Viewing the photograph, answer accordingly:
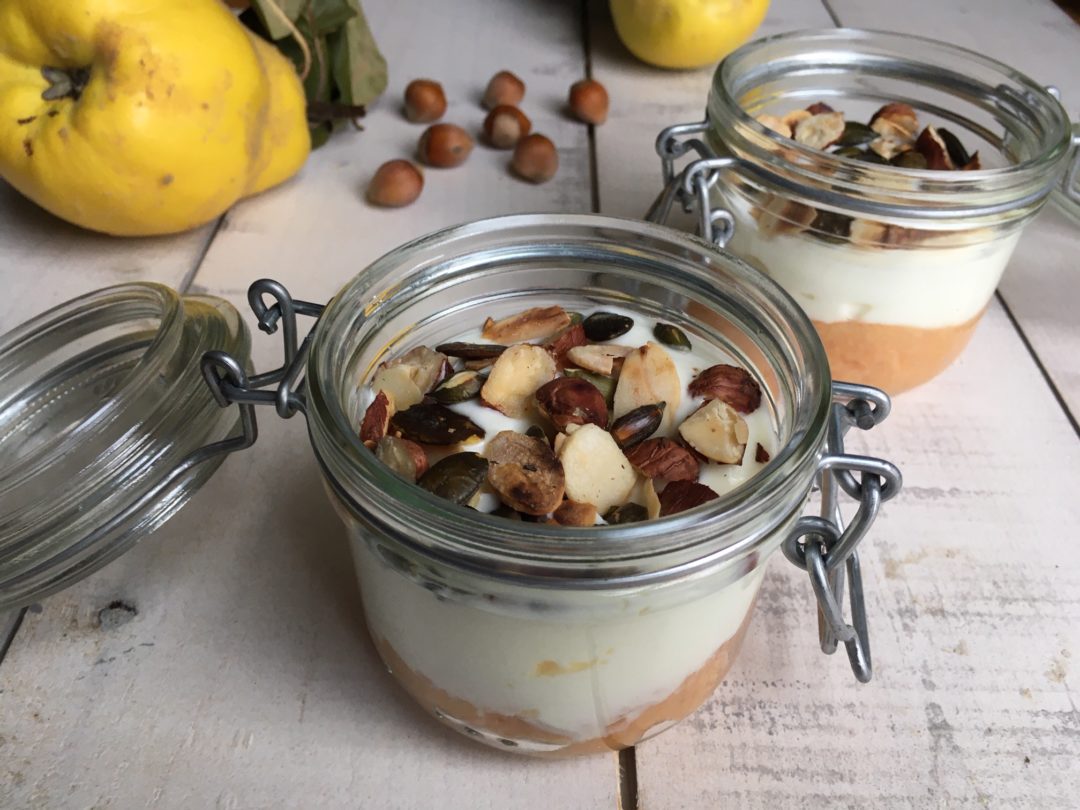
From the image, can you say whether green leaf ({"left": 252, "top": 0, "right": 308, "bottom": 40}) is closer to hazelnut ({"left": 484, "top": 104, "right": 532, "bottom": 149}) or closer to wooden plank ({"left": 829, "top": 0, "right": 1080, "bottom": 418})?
hazelnut ({"left": 484, "top": 104, "right": 532, "bottom": 149})

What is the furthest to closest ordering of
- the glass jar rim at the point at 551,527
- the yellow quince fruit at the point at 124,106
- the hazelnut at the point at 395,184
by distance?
the hazelnut at the point at 395,184
the yellow quince fruit at the point at 124,106
the glass jar rim at the point at 551,527

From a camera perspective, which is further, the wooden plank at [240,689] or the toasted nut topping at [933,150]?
the toasted nut topping at [933,150]

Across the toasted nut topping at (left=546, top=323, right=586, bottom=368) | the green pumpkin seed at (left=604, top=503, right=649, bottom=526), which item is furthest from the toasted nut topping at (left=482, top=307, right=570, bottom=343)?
the green pumpkin seed at (left=604, top=503, right=649, bottom=526)

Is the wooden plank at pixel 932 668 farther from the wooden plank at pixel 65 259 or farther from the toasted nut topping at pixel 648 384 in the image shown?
the wooden plank at pixel 65 259

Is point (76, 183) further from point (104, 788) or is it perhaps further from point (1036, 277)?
point (1036, 277)

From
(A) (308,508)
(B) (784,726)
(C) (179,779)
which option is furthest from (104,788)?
(B) (784,726)

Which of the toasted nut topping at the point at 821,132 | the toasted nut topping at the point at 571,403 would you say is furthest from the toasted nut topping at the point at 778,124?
the toasted nut topping at the point at 571,403
